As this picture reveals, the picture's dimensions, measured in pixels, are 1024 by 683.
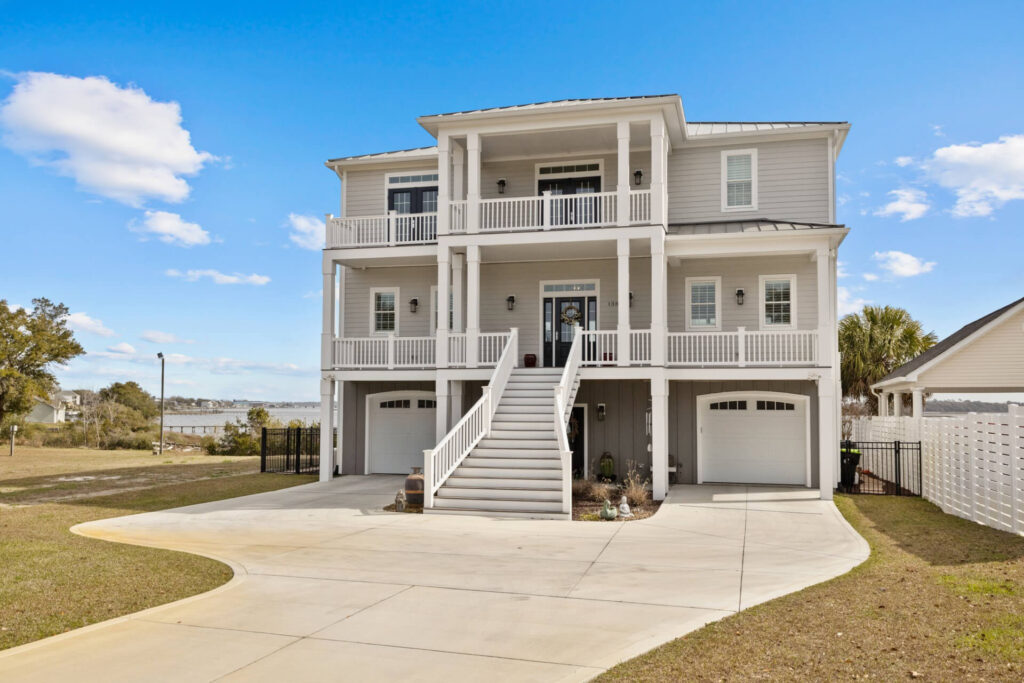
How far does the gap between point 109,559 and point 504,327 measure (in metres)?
12.3

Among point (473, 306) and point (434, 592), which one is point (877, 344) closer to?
point (473, 306)

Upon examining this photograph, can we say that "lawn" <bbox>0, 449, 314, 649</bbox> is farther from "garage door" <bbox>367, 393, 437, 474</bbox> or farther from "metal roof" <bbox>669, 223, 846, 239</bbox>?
"metal roof" <bbox>669, 223, 846, 239</bbox>

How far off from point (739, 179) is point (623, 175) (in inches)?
160

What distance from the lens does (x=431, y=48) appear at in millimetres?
21000

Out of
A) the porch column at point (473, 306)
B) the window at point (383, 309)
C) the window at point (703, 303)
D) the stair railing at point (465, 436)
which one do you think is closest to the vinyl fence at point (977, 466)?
the window at point (703, 303)

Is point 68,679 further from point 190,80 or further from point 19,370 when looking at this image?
point 19,370

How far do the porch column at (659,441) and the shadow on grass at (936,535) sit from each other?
3.79 metres

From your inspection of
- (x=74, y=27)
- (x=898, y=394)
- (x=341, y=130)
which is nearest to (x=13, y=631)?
(x=74, y=27)

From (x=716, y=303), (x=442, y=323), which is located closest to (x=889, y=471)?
(x=716, y=303)

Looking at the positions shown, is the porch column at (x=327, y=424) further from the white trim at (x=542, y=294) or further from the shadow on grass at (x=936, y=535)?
the shadow on grass at (x=936, y=535)

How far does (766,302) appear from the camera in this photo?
1883cm

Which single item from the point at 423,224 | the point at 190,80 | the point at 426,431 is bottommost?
the point at 426,431

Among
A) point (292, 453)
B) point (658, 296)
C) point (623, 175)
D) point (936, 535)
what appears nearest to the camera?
point (936, 535)

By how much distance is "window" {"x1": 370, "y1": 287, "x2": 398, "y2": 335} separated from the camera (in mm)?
21469
